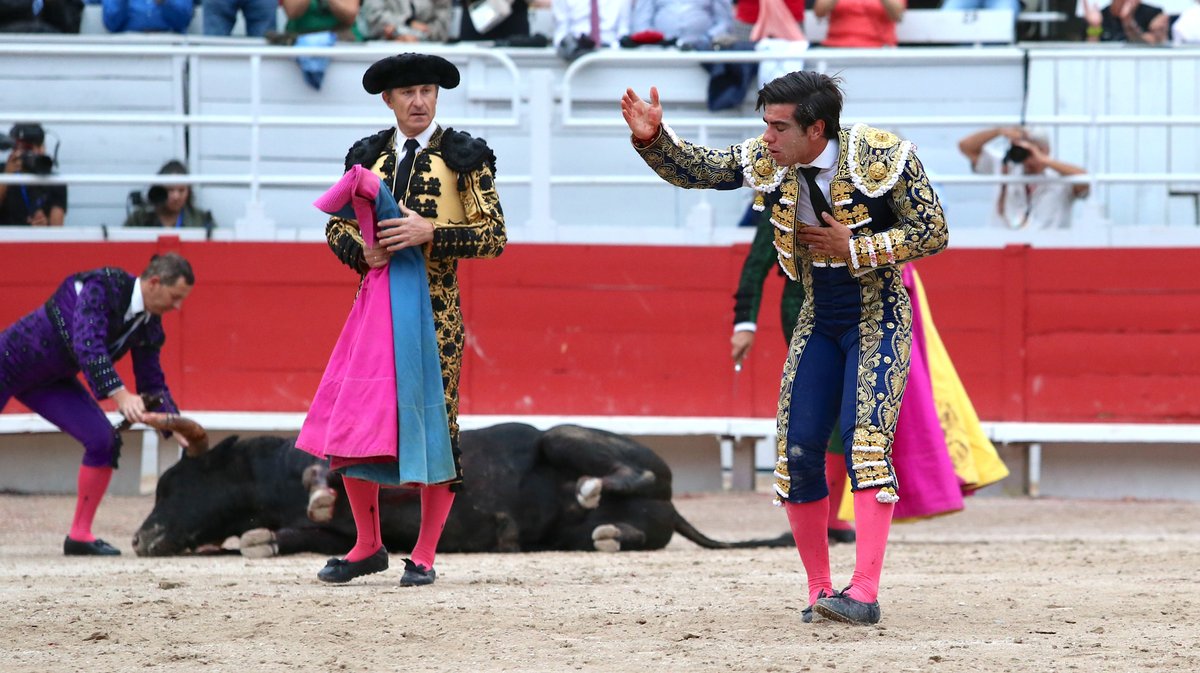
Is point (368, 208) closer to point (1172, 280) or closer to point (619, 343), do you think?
point (619, 343)

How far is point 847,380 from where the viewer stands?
3.92m

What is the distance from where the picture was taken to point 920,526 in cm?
753

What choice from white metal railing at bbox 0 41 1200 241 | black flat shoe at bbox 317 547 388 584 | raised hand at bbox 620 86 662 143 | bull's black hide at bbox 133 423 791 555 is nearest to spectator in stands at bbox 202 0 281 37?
white metal railing at bbox 0 41 1200 241

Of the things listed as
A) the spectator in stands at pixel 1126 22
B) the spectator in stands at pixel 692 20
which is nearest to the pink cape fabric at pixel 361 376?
the spectator in stands at pixel 692 20

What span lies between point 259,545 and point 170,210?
12.0ft

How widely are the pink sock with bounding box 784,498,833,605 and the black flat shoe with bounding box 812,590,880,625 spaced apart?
7.4 inches

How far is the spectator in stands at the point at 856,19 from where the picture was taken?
9.46m

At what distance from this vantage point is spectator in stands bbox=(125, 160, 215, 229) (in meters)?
8.95

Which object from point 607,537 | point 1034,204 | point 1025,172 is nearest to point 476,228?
point 607,537

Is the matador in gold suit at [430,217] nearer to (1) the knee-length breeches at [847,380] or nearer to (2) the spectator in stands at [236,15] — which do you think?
(1) the knee-length breeches at [847,380]

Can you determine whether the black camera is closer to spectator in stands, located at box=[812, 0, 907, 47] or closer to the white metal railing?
the white metal railing

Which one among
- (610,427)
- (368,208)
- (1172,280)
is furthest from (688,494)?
(368,208)

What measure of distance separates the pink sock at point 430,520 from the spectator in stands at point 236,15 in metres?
5.56

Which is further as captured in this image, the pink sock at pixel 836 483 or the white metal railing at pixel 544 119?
the white metal railing at pixel 544 119
